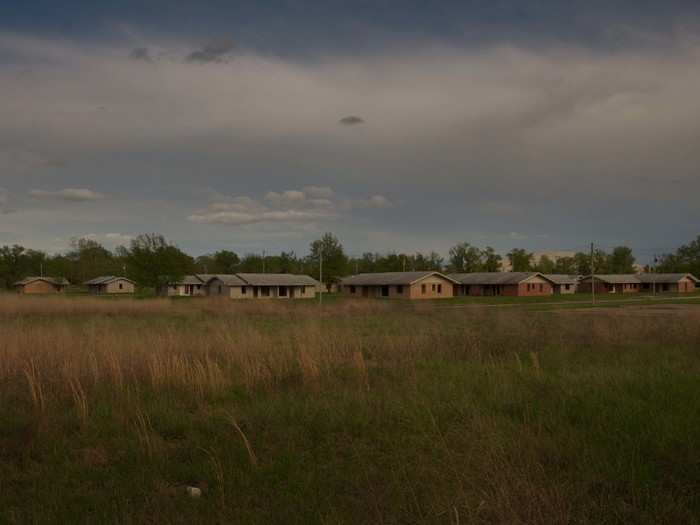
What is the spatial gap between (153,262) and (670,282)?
243ft

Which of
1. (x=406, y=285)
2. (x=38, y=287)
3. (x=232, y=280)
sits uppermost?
(x=232, y=280)

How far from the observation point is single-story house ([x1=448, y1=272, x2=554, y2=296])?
73.0 meters

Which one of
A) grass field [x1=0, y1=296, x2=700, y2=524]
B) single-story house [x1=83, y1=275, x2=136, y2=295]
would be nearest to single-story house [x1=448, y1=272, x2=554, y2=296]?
single-story house [x1=83, y1=275, x2=136, y2=295]

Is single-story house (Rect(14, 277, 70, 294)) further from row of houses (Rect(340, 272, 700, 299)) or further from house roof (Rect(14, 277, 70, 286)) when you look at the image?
row of houses (Rect(340, 272, 700, 299))

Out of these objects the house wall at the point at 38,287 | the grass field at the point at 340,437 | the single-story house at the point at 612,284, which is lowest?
the grass field at the point at 340,437

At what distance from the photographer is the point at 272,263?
4294 inches

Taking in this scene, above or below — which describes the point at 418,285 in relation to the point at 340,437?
above

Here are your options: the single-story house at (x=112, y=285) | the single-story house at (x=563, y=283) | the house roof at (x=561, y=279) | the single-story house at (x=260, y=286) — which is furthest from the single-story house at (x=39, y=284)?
the single-story house at (x=563, y=283)

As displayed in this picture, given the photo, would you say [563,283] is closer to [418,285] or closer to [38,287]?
[418,285]

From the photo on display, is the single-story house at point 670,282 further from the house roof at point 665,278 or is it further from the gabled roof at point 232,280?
the gabled roof at point 232,280

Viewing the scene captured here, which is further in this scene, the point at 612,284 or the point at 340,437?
the point at 612,284

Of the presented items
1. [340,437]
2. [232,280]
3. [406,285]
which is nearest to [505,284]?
[406,285]

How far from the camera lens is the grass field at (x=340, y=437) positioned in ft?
15.4

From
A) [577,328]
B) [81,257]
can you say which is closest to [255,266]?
[81,257]
